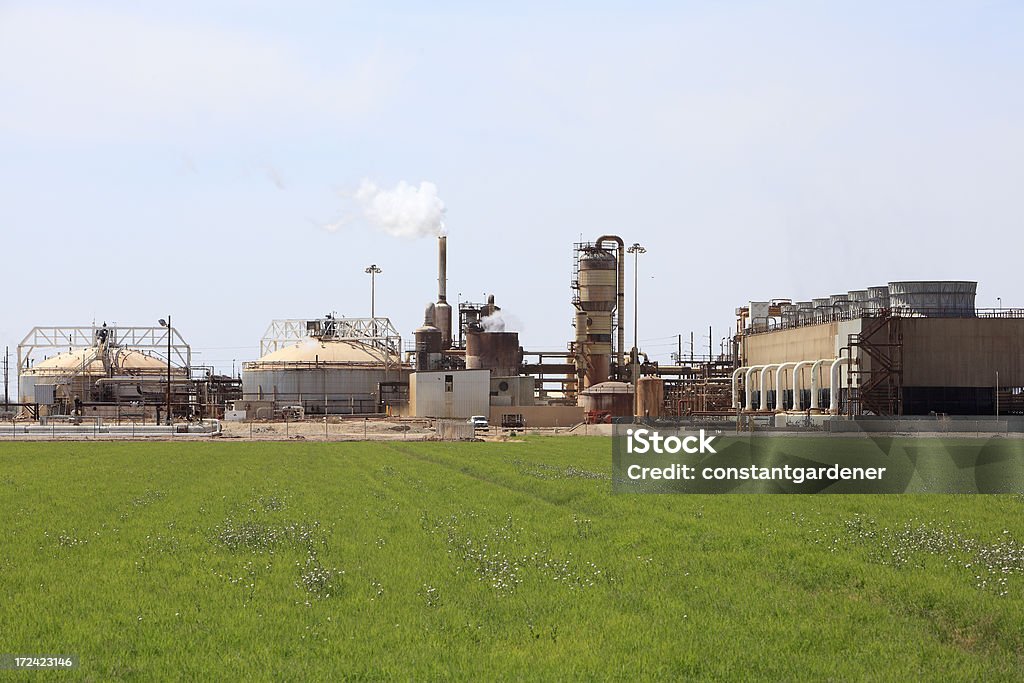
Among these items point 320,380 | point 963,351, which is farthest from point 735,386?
point 320,380

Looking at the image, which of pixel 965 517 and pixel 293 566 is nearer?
pixel 293 566

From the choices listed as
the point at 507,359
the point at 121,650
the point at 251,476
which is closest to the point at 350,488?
the point at 251,476

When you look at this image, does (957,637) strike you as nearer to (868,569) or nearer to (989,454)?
(868,569)

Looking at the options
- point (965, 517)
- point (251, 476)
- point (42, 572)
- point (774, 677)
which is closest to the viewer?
point (774, 677)

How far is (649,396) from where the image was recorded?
106m

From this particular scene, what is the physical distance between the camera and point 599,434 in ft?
273

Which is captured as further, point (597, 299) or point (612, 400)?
point (597, 299)

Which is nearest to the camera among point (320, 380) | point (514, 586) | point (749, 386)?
point (514, 586)

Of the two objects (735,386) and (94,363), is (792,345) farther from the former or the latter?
(94,363)

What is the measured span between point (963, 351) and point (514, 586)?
77961 mm

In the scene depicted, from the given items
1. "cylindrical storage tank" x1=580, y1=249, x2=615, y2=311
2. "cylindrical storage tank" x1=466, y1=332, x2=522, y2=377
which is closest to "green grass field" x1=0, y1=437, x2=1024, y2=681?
"cylindrical storage tank" x1=466, y1=332, x2=522, y2=377

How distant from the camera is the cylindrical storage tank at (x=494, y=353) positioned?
12038 cm

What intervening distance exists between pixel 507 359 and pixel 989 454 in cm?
7238

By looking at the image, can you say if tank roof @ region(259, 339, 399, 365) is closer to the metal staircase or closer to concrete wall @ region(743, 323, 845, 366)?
concrete wall @ region(743, 323, 845, 366)
